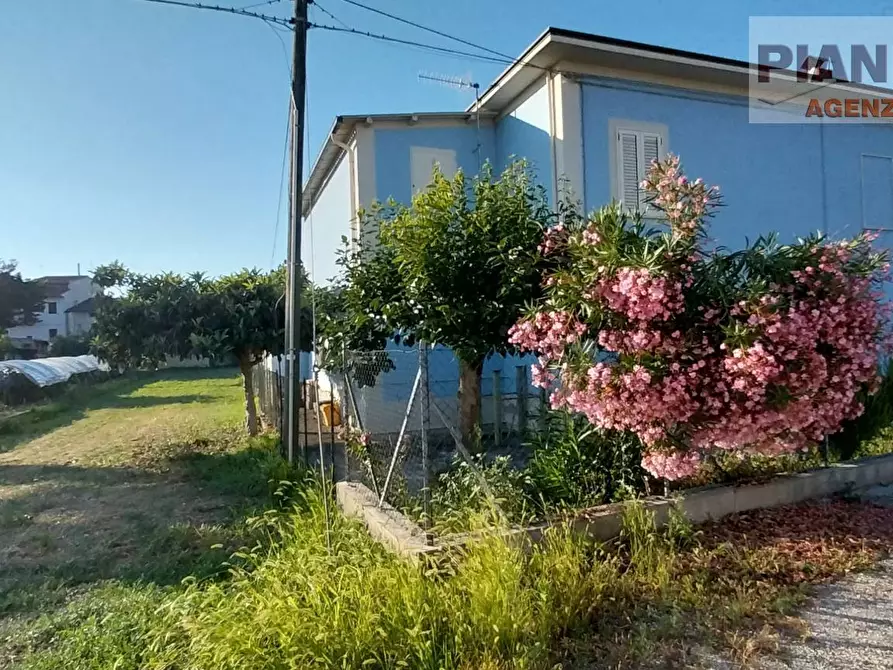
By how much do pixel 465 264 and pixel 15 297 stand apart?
132 ft

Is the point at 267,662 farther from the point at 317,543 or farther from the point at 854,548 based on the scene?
→ the point at 854,548

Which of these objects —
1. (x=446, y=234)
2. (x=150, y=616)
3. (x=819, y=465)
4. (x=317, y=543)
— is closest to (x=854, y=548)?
(x=819, y=465)

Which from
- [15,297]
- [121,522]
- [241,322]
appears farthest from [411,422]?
[15,297]

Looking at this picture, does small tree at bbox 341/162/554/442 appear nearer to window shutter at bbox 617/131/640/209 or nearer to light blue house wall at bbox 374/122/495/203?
window shutter at bbox 617/131/640/209

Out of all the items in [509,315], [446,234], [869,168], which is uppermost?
[869,168]

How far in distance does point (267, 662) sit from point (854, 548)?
4.22m

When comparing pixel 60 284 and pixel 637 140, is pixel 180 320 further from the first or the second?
pixel 60 284

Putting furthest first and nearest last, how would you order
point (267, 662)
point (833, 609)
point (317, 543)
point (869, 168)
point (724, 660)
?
point (869, 168)
point (317, 543)
point (833, 609)
point (724, 660)
point (267, 662)

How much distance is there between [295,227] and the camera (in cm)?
767

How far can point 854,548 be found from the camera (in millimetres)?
4430

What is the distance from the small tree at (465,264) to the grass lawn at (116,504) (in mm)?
2732

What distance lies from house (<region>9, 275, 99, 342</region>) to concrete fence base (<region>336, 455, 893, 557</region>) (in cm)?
5963

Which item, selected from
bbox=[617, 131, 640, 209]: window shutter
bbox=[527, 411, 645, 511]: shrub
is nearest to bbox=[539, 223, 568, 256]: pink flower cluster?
bbox=[527, 411, 645, 511]: shrub

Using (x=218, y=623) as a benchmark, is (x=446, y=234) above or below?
above
